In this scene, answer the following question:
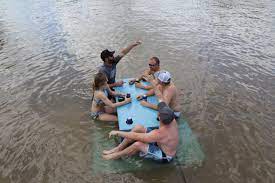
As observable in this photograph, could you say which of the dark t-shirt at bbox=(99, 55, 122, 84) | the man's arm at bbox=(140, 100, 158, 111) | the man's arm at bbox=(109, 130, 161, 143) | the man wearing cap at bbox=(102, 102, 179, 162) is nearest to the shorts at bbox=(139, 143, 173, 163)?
the man wearing cap at bbox=(102, 102, 179, 162)

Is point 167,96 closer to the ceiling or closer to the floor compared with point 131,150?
closer to the ceiling

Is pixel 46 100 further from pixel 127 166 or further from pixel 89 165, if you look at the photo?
pixel 127 166

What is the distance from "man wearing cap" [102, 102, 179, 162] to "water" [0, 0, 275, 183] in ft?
1.56

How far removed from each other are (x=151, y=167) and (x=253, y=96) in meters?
5.18

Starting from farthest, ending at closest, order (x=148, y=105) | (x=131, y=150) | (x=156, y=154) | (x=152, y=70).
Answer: (x=152, y=70) → (x=148, y=105) → (x=131, y=150) → (x=156, y=154)

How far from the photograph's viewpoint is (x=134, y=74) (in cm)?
1199

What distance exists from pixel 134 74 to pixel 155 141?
572 cm

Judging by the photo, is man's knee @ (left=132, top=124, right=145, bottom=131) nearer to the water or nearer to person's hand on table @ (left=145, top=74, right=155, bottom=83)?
the water

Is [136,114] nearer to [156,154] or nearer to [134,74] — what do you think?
[156,154]

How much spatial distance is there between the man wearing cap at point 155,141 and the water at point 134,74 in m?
0.47

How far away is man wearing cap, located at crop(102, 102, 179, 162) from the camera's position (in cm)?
646

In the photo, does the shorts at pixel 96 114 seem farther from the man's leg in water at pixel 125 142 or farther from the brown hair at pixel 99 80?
the man's leg in water at pixel 125 142

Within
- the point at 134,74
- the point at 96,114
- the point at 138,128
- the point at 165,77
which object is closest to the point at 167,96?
the point at 165,77

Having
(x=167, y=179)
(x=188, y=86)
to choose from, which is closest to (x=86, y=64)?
(x=188, y=86)
